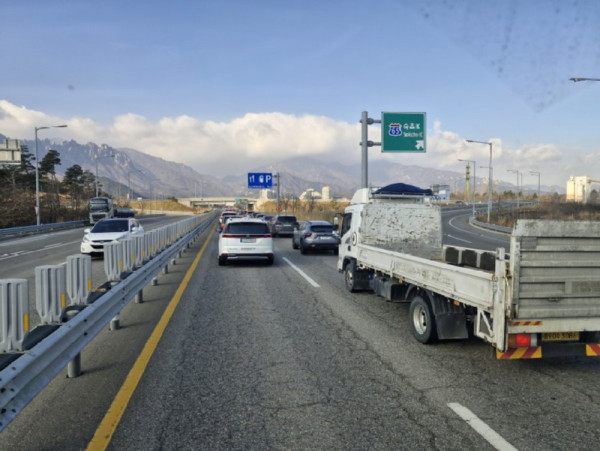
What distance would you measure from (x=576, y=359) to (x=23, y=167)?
90330mm

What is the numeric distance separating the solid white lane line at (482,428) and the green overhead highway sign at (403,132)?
2052 centimetres

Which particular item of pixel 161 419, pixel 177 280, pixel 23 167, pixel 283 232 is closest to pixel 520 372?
pixel 161 419

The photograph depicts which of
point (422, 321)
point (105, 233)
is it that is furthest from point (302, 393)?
point (105, 233)

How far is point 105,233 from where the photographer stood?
19.9 metres

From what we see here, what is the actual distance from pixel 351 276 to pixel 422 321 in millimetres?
4170

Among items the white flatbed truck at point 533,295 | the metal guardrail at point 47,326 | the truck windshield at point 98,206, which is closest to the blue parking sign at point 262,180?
the truck windshield at point 98,206

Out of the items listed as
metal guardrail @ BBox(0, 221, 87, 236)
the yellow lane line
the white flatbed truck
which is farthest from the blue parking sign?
the white flatbed truck

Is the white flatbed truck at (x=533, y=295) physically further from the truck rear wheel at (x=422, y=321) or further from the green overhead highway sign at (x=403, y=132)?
the green overhead highway sign at (x=403, y=132)

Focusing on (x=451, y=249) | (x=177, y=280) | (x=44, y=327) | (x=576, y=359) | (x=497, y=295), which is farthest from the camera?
(x=177, y=280)

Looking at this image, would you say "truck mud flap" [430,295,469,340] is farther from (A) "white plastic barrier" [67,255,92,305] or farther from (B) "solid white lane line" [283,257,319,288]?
(B) "solid white lane line" [283,257,319,288]

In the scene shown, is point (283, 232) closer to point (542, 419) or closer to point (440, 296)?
point (440, 296)

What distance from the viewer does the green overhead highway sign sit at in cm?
2461

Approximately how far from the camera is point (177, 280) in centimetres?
1362

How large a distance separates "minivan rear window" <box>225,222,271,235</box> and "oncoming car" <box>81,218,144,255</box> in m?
3.64
